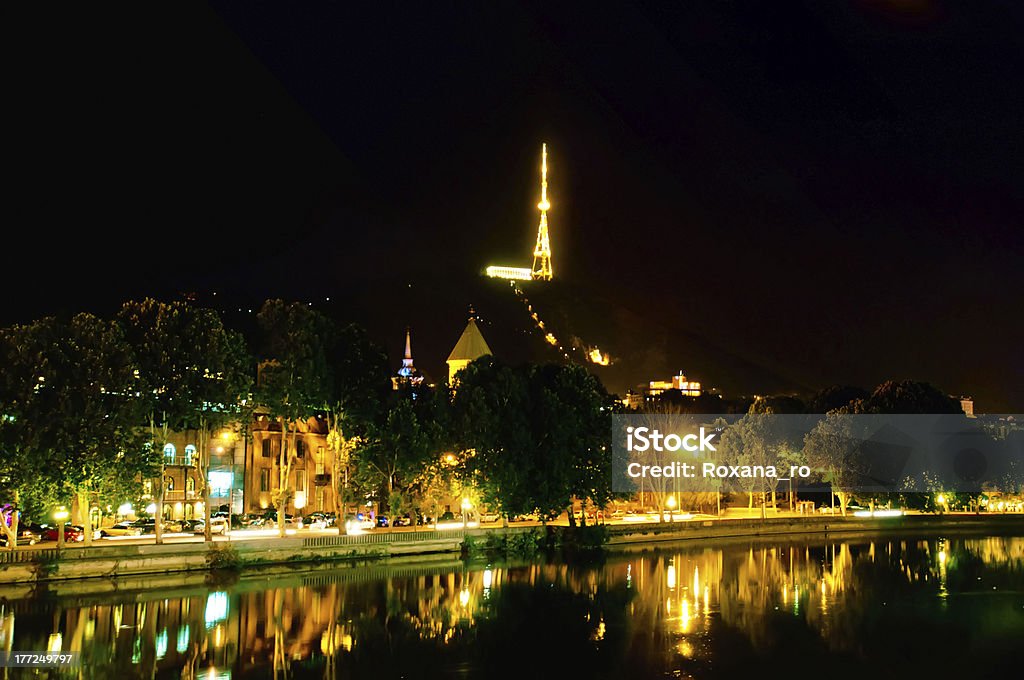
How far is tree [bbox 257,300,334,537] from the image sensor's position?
6297 cm

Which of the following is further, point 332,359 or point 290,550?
point 332,359

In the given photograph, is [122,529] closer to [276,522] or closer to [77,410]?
[276,522]

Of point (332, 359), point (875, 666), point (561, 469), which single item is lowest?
point (875, 666)

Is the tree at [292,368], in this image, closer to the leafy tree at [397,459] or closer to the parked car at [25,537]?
the leafy tree at [397,459]

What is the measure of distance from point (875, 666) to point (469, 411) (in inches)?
1509

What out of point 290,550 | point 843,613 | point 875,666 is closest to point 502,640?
point 875,666

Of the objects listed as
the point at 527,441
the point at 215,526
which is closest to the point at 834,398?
the point at 527,441

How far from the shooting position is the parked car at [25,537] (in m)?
54.1

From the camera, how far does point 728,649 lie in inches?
1478

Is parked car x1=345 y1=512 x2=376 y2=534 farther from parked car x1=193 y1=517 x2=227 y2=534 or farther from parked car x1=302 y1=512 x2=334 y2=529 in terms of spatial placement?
parked car x1=193 y1=517 x2=227 y2=534

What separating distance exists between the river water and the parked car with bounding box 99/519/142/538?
12.3 metres

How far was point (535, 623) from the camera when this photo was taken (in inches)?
1697

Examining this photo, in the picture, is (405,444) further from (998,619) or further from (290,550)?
(998,619)

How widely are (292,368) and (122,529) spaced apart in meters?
14.5
